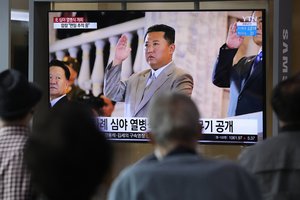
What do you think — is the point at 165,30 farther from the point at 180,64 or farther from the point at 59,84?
the point at 59,84

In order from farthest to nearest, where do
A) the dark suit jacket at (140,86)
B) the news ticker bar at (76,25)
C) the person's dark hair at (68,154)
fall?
the news ticker bar at (76,25)
the dark suit jacket at (140,86)
the person's dark hair at (68,154)

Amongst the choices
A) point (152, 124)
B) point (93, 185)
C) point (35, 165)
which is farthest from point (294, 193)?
point (35, 165)

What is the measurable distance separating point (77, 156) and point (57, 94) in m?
3.93

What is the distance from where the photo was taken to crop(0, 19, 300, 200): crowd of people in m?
1.71

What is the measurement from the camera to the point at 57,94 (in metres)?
5.58

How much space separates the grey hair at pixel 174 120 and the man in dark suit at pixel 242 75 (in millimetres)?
3159

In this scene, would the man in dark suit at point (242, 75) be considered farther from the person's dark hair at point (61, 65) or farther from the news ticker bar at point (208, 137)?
the person's dark hair at point (61, 65)

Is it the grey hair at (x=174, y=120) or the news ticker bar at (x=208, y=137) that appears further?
the news ticker bar at (x=208, y=137)

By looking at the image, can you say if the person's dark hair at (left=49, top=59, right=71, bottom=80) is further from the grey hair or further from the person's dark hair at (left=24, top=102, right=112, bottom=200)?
the person's dark hair at (left=24, top=102, right=112, bottom=200)

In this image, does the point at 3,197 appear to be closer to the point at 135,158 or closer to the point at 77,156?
the point at 77,156

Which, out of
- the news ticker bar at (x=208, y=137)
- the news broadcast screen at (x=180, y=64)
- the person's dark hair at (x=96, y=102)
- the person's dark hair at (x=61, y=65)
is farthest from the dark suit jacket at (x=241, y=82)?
the person's dark hair at (x=61, y=65)

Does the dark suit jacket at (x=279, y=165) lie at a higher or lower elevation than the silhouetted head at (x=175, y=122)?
lower

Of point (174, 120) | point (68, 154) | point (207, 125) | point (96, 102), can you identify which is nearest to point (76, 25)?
point (96, 102)

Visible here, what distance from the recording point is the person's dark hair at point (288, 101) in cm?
262
